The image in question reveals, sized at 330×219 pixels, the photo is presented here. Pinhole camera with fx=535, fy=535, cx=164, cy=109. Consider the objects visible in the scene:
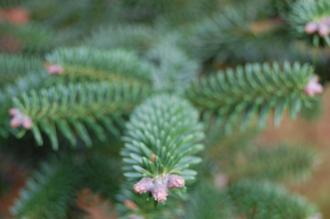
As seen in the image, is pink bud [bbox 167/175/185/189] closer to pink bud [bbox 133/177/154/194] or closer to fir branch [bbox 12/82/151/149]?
pink bud [bbox 133/177/154/194]

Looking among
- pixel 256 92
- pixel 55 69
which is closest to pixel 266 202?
pixel 256 92

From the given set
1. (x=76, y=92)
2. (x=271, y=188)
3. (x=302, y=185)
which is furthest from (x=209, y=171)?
(x=302, y=185)

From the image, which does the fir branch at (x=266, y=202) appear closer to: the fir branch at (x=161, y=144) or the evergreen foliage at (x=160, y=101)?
the evergreen foliage at (x=160, y=101)

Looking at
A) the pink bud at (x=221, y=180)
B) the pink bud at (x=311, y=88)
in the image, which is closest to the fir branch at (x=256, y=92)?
the pink bud at (x=311, y=88)

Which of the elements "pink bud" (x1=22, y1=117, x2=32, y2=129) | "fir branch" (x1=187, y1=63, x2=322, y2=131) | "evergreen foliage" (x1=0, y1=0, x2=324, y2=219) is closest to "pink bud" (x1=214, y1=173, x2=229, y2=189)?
"evergreen foliage" (x1=0, y1=0, x2=324, y2=219)

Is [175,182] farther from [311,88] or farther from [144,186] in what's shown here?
[311,88]

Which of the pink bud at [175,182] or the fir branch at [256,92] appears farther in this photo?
the fir branch at [256,92]

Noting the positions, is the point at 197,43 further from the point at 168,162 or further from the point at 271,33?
the point at 168,162
